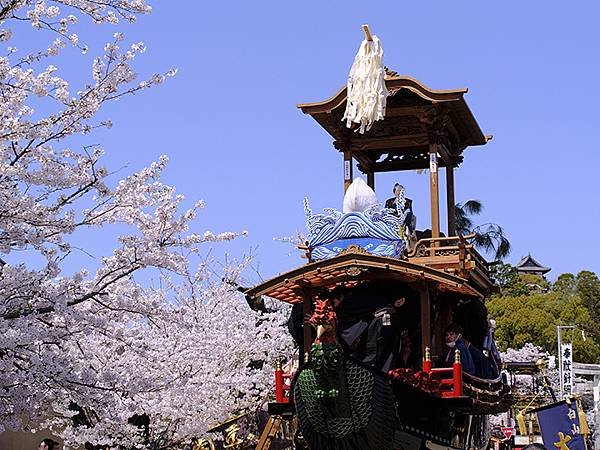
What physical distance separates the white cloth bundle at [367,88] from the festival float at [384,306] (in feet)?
0.06

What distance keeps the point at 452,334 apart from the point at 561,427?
3.56 m

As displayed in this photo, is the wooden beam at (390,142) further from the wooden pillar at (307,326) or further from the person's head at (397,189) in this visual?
the wooden pillar at (307,326)

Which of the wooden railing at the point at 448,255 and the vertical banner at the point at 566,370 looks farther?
the vertical banner at the point at 566,370

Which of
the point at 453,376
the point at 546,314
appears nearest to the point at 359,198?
the point at 453,376

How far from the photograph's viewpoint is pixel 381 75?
12203 millimetres

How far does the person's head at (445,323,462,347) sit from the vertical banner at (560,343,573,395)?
62.8 ft

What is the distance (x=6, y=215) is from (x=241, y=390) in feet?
32.7

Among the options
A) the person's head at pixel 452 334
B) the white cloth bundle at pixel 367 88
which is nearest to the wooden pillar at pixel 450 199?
the person's head at pixel 452 334

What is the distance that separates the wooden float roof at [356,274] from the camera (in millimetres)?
10938

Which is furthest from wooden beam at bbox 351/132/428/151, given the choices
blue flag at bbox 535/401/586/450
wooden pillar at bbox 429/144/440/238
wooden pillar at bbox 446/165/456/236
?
blue flag at bbox 535/401/586/450

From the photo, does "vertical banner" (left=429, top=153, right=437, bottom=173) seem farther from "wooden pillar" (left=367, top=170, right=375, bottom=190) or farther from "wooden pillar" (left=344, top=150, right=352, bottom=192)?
"wooden pillar" (left=367, top=170, right=375, bottom=190)

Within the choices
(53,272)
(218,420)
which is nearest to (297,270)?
(53,272)

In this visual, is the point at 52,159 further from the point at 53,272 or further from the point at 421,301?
the point at 421,301

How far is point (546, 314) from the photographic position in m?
39.2
